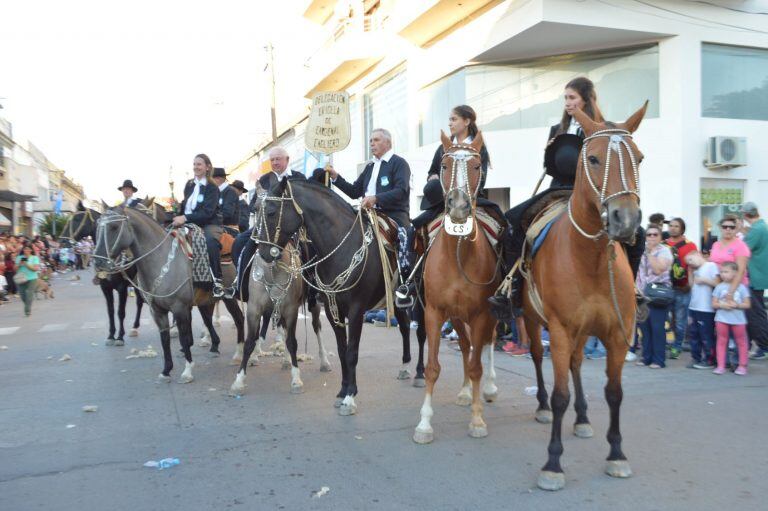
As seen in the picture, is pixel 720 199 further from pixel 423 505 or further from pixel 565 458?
pixel 423 505

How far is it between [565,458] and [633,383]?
317cm

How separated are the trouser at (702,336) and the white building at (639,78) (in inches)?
248

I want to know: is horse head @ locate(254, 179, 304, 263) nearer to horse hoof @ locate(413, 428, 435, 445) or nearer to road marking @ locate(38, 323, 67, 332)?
horse hoof @ locate(413, 428, 435, 445)

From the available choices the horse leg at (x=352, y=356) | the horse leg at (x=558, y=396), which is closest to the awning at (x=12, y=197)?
the horse leg at (x=352, y=356)

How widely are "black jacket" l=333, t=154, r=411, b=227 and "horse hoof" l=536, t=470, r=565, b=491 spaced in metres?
3.72

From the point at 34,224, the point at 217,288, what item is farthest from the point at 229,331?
the point at 34,224

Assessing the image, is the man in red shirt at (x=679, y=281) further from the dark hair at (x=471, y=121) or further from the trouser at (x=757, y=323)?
the dark hair at (x=471, y=121)

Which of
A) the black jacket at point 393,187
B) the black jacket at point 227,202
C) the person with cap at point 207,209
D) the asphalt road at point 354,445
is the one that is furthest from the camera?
the black jacket at point 227,202

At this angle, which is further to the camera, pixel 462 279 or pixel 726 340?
pixel 726 340

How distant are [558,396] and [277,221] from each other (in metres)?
3.57

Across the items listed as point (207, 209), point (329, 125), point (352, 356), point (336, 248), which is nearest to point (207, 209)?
point (207, 209)

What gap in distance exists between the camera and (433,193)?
6004 mm

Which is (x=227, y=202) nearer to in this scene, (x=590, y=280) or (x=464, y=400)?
(x=464, y=400)

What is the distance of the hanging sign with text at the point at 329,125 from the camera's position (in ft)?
30.0
